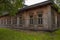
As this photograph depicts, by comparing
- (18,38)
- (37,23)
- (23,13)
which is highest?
(23,13)

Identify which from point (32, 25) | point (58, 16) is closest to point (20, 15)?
point (32, 25)

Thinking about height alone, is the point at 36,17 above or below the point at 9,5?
below

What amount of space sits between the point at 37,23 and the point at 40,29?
4.33ft

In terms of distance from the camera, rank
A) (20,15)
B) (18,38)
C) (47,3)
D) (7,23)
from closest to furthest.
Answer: (18,38) → (47,3) → (20,15) → (7,23)

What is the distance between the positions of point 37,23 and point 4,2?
8.89 m

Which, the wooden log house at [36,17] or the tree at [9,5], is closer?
the tree at [9,5]

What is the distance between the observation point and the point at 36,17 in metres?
27.0

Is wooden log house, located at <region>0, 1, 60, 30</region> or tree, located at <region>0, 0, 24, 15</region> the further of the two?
wooden log house, located at <region>0, 1, 60, 30</region>

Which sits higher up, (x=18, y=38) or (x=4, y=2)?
(x=4, y=2)

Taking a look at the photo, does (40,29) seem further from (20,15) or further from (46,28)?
(20,15)

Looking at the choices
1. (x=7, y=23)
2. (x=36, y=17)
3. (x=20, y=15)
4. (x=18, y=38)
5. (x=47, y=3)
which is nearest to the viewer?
(x=18, y=38)

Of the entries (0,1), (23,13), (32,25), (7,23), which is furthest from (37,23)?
(0,1)

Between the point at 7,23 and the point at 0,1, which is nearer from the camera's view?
the point at 0,1

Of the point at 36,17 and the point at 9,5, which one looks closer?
the point at 9,5
